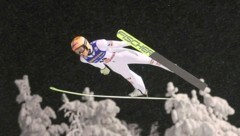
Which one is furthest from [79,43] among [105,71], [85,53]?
[105,71]

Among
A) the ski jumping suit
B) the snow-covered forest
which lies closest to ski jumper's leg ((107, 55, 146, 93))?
the ski jumping suit

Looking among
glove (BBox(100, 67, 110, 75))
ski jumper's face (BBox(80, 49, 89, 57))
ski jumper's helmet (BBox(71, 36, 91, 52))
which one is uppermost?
ski jumper's helmet (BBox(71, 36, 91, 52))

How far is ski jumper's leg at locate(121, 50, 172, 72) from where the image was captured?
4.02 ft

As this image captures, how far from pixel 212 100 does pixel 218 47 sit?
0.64 ft

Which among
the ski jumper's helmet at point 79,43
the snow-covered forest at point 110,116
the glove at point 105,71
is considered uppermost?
the ski jumper's helmet at point 79,43

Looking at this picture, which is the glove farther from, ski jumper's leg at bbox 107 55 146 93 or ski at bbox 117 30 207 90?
ski at bbox 117 30 207 90

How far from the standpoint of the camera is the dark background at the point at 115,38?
4.00ft

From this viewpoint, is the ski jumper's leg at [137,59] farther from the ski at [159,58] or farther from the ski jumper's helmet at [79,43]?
the ski jumper's helmet at [79,43]

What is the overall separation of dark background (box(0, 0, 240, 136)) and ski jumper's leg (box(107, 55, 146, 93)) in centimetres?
2

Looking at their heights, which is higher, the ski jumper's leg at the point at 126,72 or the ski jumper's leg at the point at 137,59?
the ski jumper's leg at the point at 137,59

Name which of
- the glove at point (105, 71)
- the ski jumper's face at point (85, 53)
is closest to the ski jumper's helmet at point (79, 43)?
the ski jumper's face at point (85, 53)

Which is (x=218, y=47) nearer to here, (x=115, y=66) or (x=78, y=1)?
(x=115, y=66)

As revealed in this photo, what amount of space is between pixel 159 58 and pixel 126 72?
0.13 metres

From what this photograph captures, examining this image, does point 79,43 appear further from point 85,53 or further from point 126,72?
point 126,72
